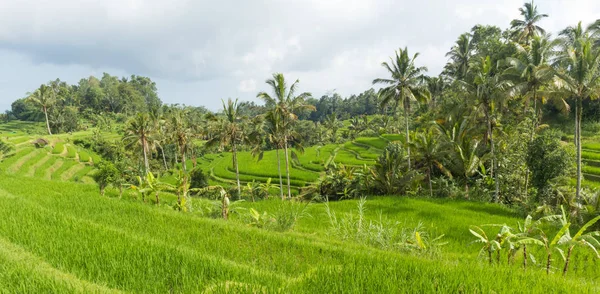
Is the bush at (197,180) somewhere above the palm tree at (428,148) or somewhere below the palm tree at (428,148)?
below

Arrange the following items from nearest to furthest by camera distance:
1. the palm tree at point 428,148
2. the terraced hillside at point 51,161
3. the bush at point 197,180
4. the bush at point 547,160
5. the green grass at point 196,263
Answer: the green grass at point 196,263
the bush at point 547,160
the palm tree at point 428,148
the bush at point 197,180
the terraced hillside at point 51,161

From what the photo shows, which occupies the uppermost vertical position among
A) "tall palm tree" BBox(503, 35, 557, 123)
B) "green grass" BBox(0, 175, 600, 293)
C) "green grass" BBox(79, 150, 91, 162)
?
"tall palm tree" BBox(503, 35, 557, 123)

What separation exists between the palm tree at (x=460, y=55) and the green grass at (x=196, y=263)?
42124mm

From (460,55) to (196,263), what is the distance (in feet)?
154

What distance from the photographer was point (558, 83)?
1327cm

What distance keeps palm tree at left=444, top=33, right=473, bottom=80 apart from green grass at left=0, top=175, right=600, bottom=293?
138ft

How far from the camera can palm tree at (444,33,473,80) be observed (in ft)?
136

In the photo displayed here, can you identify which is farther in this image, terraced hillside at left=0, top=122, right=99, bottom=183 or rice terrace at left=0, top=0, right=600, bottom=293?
terraced hillside at left=0, top=122, right=99, bottom=183

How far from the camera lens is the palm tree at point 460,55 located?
41438mm

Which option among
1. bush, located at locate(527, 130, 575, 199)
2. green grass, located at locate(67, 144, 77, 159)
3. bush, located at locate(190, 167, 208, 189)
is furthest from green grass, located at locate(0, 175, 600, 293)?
green grass, located at locate(67, 144, 77, 159)

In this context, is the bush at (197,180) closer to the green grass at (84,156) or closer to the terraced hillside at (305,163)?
the terraced hillside at (305,163)

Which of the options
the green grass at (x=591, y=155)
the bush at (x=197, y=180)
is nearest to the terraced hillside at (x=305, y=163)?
the bush at (x=197, y=180)

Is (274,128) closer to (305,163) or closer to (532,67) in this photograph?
(532,67)

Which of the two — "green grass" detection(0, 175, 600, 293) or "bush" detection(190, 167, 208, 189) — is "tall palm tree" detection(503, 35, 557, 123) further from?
"bush" detection(190, 167, 208, 189)
